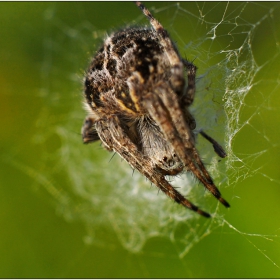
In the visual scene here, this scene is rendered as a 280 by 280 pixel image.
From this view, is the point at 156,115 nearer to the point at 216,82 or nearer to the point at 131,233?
the point at 216,82

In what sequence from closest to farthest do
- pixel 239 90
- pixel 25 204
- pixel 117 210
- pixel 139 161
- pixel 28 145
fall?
pixel 139 161, pixel 239 90, pixel 25 204, pixel 28 145, pixel 117 210

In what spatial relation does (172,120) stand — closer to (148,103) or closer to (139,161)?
(148,103)

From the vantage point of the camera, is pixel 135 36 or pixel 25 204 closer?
pixel 135 36

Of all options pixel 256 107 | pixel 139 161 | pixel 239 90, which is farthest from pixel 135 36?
pixel 256 107

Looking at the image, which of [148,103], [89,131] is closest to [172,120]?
[148,103]

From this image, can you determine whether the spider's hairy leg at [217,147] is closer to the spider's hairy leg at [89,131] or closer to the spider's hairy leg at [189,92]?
the spider's hairy leg at [189,92]

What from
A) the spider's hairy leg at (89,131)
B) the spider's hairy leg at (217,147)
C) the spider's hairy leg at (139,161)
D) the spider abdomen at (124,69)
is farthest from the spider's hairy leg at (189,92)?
the spider's hairy leg at (89,131)

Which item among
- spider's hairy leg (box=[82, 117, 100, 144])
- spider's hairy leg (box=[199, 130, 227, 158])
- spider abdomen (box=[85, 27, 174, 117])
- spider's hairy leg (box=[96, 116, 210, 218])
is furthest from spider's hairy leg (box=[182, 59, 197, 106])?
spider's hairy leg (box=[82, 117, 100, 144])
